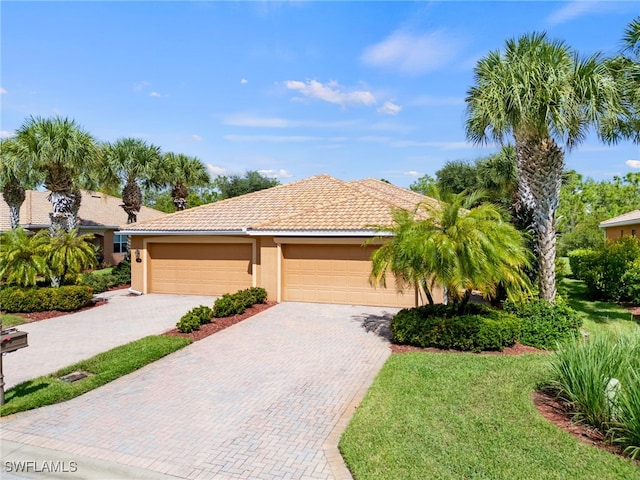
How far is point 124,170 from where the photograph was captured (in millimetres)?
23578

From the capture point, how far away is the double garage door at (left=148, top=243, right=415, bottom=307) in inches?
604

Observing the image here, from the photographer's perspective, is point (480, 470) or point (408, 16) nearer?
point (480, 470)

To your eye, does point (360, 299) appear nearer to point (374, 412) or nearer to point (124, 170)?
point (374, 412)

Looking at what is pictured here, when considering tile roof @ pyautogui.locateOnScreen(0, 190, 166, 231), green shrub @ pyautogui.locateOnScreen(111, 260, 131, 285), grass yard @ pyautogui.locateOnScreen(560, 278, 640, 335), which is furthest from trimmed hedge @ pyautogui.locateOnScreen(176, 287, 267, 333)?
tile roof @ pyautogui.locateOnScreen(0, 190, 166, 231)

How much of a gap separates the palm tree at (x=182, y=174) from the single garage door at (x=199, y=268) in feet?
30.2

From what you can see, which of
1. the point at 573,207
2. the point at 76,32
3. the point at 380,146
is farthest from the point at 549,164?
the point at 573,207

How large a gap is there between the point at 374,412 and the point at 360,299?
923 cm

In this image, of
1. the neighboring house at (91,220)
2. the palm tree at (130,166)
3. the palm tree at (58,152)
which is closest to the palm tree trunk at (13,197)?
the neighboring house at (91,220)

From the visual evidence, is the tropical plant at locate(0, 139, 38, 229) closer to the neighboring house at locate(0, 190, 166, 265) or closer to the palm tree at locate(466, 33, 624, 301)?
the neighboring house at locate(0, 190, 166, 265)

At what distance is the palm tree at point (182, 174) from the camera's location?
26.7 meters

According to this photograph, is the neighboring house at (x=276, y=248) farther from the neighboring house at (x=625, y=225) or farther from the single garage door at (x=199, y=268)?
the neighboring house at (x=625, y=225)

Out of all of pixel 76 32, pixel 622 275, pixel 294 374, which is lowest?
pixel 294 374

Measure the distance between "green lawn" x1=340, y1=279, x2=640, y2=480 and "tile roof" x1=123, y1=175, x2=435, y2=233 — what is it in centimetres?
730

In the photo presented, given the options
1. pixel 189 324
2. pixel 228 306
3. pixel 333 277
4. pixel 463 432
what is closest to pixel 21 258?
pixel 189 324
